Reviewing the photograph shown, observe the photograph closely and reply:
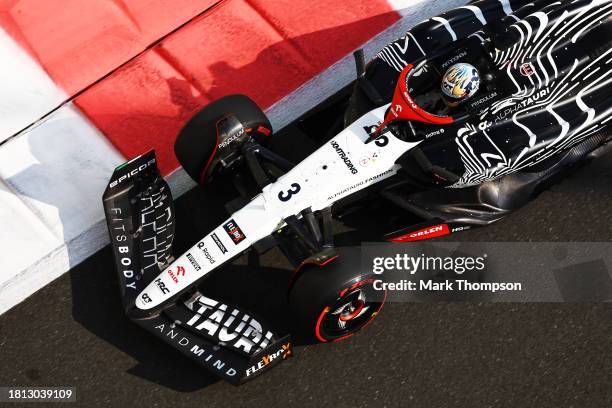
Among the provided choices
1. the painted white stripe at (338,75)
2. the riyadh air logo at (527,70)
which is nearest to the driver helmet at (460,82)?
the riyadh air logo at (527,70)

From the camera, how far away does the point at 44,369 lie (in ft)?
19.3

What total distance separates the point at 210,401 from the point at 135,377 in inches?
22.5

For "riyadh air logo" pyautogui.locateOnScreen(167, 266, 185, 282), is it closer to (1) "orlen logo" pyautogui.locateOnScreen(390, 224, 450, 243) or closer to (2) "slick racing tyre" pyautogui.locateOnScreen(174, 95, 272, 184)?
(2) "slick racing tyre" pyautogui.locateOnScreen(174, 95, 272, 184)

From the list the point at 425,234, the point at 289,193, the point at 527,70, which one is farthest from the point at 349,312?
the point at 527,70

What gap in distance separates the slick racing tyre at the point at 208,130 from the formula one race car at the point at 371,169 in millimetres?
10

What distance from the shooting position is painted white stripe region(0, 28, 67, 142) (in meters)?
6.71

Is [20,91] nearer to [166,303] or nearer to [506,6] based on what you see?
[166,303]

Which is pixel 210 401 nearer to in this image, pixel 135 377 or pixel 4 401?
pixel 135 377

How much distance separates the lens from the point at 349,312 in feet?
18.4

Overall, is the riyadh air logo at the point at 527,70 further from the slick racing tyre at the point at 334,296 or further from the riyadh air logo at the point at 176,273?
the riyadh air logo at the point at 176,273

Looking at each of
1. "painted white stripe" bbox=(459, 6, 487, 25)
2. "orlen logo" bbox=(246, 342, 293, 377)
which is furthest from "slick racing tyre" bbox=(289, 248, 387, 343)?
"painted white stripe" bbox=(459, 6, 487, 25)

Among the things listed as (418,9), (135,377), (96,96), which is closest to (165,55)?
(96,96)

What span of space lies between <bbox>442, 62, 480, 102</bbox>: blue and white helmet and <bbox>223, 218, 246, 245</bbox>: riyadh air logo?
1692mm

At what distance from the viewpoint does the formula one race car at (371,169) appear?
5.50 m
